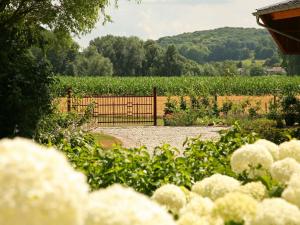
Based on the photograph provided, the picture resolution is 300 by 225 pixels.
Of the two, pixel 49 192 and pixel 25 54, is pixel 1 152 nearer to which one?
pixel 49 192

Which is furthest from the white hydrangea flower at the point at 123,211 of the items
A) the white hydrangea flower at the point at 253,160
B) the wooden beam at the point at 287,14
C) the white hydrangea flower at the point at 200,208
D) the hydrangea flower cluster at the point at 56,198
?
the wooden beam at the point at 287,14

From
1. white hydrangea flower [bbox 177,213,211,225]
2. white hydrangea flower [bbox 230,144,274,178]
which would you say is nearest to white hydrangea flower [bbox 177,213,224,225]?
white hydrangea flower [bbox 177,213,211,225]

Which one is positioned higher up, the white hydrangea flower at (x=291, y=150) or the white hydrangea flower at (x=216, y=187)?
the white hydrangea flower at (x=291, y=150)

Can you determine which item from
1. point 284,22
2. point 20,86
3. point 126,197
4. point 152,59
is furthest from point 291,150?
point 152,59

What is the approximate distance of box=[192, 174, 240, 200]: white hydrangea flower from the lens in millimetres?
2541

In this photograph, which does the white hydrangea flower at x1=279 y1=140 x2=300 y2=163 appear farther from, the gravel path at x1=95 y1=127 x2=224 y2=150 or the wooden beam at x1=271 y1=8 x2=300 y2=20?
the gravel path at x1=95 y1=127 x2=224 y2=150

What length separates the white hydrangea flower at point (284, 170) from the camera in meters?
2.76

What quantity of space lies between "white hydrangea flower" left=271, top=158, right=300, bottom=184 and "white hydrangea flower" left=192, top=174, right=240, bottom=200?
0.83 ft

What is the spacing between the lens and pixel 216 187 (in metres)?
2.56

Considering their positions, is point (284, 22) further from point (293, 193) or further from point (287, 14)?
point (293, 193)

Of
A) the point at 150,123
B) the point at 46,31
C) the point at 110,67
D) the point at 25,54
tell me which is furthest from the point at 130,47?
the point at 25,54

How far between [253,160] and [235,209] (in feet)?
3.28

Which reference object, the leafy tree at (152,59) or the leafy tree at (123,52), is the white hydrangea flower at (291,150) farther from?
the leafy tree at (123,52)

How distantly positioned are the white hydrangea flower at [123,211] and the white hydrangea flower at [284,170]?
4.39ft
